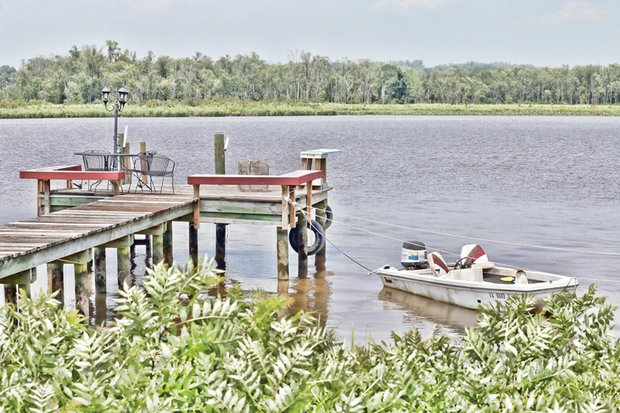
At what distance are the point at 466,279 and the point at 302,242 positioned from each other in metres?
3.49

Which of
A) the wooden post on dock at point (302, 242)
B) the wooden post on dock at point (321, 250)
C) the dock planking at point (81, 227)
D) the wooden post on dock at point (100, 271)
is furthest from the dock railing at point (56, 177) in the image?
the wooden post on dock at point (321, 250)

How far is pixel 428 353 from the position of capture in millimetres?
4754

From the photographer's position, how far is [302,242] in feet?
60.5

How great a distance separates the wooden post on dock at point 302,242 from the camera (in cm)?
1823

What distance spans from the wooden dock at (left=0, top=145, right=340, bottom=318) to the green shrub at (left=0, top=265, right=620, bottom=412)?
24.4ft

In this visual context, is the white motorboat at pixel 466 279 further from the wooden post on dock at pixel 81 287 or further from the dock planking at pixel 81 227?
the wooden post on dock at pixel 81 287

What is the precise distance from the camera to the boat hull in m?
15.1

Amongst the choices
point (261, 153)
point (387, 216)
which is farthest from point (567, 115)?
point (387, 216)

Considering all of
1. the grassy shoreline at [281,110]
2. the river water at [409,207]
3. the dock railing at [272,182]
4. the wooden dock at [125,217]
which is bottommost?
the river water at [409,207]

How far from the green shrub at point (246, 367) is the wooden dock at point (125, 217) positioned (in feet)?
24.4

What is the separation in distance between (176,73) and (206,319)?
142 meters

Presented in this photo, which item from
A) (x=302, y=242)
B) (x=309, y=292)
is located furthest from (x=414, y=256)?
(x=302, y=242)

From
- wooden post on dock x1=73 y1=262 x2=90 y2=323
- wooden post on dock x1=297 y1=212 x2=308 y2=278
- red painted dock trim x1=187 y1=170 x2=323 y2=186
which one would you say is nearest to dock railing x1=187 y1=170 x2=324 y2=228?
red painted dock trim x1=187 y1=170 x2=323 y2=186

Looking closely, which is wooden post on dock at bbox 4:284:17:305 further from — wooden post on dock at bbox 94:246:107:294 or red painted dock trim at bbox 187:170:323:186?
red painted dock trim at bbox 187:170:323:186
